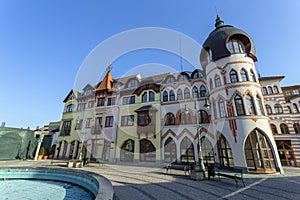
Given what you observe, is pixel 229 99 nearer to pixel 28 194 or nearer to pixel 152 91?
pixel 152 91

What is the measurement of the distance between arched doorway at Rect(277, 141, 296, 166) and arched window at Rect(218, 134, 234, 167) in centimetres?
1070

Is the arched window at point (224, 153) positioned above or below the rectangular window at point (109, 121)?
below

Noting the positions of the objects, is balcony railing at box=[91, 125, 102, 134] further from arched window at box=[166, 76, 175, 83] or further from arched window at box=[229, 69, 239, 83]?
arched window at box=[229, 69, 239, 83]

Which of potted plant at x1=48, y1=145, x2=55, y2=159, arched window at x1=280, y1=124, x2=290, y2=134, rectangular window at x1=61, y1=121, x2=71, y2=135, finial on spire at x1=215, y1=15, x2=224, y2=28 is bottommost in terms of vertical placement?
potted plant at x1=48, y1=145, x2=55, y2=159

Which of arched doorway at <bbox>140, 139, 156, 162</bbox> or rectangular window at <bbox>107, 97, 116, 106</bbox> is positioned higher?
rectangular window at <bbox>107, 97, 116, 106</bbox>

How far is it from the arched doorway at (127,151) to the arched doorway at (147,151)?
182cm

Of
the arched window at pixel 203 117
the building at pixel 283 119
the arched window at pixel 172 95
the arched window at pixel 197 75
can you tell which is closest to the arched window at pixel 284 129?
the building at pixel 283 119

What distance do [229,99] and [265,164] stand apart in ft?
23.4

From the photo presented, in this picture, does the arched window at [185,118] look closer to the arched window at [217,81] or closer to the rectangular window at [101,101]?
the arched window at [217,81]

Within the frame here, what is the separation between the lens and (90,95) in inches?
1107

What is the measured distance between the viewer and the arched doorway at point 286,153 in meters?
19.0

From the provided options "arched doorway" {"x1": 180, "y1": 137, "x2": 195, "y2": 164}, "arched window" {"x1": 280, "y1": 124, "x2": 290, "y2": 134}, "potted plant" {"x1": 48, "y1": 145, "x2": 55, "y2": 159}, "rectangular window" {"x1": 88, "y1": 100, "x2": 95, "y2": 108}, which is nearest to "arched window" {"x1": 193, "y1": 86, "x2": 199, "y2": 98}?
"arched doorway" {"x1": 180, "y1": 137, "x2": 195, "y2": 164}

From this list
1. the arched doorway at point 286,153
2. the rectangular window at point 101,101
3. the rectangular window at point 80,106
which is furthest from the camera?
the rectangular window at point 80,106

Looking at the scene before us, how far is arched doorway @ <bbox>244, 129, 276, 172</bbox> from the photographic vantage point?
13.7 metres
